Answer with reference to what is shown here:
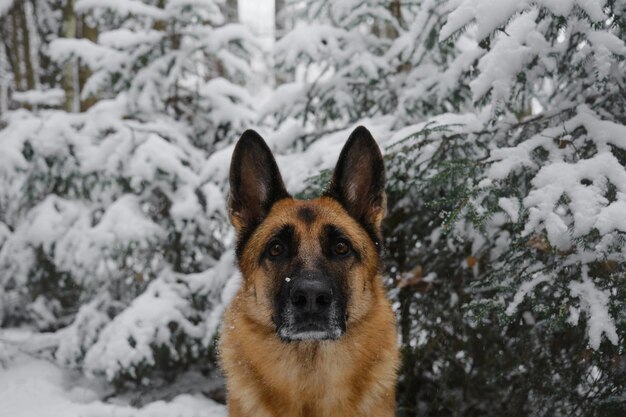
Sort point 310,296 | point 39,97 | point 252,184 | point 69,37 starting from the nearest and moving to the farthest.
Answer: point 310,296 < point 252,184 < point 39,97 < point 69,37

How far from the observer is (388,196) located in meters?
4.79

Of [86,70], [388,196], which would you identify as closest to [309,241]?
[388,196]

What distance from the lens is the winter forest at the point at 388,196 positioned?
317 centimetres

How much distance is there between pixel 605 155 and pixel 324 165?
2096mm

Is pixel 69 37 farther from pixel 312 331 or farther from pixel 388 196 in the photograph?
pixel 312 331

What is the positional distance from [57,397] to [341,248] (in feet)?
11.8

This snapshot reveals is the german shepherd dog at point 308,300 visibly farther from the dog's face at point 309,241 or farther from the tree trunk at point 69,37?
the tree trunk at point 69,37

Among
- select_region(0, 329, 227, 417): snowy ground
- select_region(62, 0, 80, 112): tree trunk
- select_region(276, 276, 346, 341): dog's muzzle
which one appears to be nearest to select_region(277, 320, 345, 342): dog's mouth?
select_region(276, 276, 346, 341): dog's muzzle

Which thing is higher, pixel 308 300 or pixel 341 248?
pixel 341 248

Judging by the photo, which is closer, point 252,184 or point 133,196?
point 252,184

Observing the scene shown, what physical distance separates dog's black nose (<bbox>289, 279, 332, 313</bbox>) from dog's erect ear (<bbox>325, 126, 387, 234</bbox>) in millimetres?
850

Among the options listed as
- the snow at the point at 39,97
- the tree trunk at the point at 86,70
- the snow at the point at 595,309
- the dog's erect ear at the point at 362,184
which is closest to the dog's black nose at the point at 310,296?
the dog's erect ear at the point at 362,184

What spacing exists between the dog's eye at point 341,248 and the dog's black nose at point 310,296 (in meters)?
0.43

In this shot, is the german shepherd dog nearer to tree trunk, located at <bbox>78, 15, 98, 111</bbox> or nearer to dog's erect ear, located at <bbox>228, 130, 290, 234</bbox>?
dog's erect ear, located at <bbox>228, 130, 290, 234</bbox>
